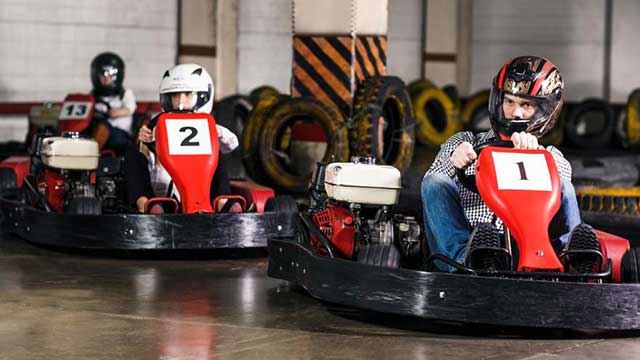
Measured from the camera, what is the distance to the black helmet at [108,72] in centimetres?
899

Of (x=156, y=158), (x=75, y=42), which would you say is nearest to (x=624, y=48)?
(x=75, y=42)

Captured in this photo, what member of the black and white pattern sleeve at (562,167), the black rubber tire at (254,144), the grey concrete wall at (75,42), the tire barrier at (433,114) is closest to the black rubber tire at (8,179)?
the black rubber tire at (254,144)

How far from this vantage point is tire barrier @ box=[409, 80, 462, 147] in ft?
42.5

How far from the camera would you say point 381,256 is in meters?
4.86

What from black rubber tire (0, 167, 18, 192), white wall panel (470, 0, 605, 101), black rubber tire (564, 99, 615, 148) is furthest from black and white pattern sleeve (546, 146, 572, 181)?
white wall panel (470, 0, 605, 101)

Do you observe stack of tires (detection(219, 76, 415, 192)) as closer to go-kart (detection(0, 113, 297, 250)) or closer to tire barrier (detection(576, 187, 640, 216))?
tire barrier (detection(576, 187, 640, 216))

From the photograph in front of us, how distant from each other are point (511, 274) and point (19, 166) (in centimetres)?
452

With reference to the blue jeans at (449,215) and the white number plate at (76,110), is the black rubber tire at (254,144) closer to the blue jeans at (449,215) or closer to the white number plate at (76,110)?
the white number plate at (76,110)

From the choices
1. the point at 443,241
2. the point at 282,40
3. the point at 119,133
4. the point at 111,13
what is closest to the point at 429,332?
the point at 443,241

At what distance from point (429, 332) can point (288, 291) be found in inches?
40.7

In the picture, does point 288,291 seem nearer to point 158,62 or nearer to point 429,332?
point 429,332

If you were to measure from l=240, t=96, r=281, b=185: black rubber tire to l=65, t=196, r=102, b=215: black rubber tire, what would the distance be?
116 inches

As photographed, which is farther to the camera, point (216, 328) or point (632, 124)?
point (632, 124)

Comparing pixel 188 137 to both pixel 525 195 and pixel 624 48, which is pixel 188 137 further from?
pixel 624 48
